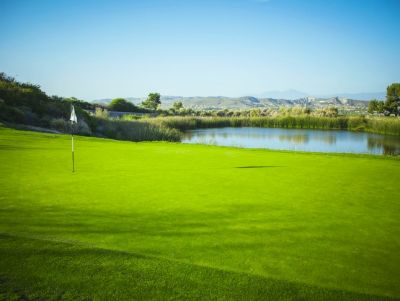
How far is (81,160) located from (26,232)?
6240 mm

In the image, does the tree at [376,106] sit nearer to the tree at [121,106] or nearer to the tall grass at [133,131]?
the tall grass at [133,131]

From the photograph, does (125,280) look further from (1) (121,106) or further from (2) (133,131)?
(1) (121,106)

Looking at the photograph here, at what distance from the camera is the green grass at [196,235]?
3.37 metres

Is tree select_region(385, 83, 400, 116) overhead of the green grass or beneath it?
overhead

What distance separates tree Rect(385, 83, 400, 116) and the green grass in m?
62.0

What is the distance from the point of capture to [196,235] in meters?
4.55

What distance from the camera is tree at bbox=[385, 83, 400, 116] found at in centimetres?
6117

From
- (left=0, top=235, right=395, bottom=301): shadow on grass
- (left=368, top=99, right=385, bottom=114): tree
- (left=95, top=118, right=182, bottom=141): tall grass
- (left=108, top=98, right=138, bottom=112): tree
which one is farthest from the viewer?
(left=108, top=98, right=138, bottom=112): tree

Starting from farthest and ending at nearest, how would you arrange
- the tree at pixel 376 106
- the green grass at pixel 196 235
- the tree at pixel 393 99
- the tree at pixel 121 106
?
the tree at pixel 121 106 < the tree at pixel 376 106 < the tree at pixel 393 99 < the green grass at pixel 196 235

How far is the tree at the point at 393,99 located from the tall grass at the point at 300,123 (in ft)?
44.6

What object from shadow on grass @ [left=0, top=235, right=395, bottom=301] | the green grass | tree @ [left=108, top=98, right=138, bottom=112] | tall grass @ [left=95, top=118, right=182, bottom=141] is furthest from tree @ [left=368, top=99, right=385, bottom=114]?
shadow on grass @ [left=0, top=235, right=395, bottom=301]

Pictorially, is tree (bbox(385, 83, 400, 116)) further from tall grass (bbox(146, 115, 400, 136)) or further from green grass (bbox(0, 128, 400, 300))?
green grass (bbox(0, 128, 400, 300))

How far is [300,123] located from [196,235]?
5698 centimetres

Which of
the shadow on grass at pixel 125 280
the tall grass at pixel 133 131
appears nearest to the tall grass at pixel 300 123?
the tall grass at pixel 133 131
